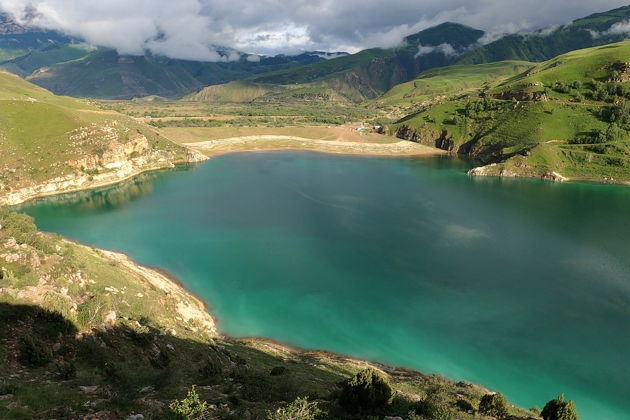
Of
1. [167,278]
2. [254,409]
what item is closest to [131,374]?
[254,409]

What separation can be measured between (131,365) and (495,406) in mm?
25277

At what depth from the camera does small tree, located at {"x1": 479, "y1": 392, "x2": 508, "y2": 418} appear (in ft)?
78.0

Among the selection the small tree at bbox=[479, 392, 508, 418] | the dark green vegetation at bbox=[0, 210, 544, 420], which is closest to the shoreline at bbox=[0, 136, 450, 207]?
the dark green vegetation at bbox=[0, 210, 544, 420]

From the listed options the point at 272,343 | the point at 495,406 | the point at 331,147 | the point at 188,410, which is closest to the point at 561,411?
the point at 495,406

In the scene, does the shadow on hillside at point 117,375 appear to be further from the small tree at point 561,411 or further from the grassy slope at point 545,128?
the grassy slope at point 545,128

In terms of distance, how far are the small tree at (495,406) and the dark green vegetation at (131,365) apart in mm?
1612

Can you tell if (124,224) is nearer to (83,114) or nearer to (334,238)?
(334,238)

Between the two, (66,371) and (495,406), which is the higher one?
(66,371)

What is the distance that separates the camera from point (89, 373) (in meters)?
24.1

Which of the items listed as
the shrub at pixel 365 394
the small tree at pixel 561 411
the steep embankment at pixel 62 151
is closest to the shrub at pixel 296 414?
the shrub at pixel 365 394

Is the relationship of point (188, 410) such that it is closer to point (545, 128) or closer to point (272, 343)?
point (272, 343)

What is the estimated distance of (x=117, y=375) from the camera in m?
24.5

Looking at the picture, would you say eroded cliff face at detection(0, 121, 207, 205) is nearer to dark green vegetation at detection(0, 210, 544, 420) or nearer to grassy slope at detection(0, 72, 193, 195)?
grassy slope at detection(0, 72, 193, 195)

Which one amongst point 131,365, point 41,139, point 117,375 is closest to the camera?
point 117,375
